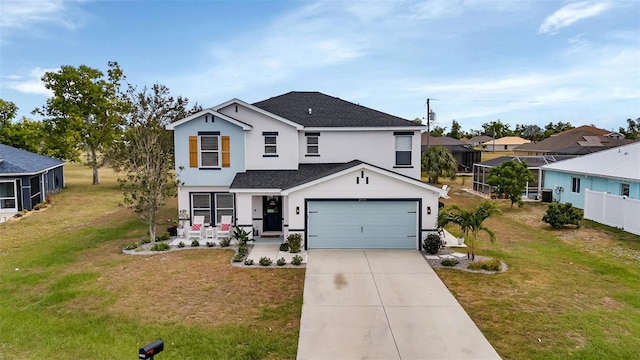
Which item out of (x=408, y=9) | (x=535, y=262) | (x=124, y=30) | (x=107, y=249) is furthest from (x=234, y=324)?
(x=124, y=30)

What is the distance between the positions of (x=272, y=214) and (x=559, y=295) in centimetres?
1198

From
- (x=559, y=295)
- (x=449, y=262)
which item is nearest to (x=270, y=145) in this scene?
(x=449, y=262)

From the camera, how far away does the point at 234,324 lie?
374 inches

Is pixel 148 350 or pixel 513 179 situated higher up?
pixel 513 179

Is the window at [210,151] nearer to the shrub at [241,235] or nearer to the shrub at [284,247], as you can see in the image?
the shrub at [241,235]

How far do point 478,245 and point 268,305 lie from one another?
1043 centimetres

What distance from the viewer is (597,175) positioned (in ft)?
76.5

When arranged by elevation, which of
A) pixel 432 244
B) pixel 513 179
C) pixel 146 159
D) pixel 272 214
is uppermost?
pixel 146 159

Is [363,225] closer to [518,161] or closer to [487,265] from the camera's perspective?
[487,265]

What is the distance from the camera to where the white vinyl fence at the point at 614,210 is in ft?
62.1

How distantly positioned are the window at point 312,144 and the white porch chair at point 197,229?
20.3 feet

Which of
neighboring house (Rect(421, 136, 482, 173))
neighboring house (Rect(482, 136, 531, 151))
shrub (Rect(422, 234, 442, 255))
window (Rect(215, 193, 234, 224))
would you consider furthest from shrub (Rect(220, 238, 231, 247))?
neighboring house (Rect(482, 136, 531, 151))

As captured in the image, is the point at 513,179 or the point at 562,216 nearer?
the point at 562,216

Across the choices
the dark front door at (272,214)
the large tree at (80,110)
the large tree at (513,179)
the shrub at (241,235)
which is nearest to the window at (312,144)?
the dark front door at (272,214)
